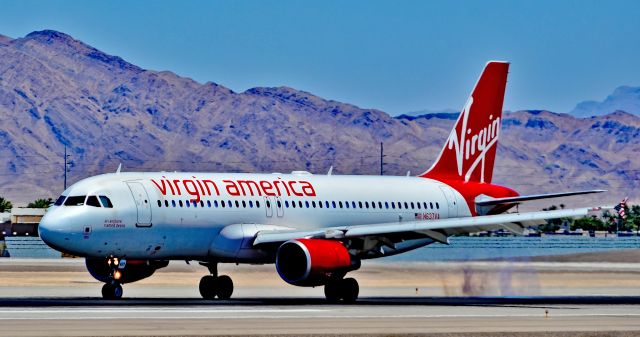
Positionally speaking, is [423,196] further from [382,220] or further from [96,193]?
[96,193]

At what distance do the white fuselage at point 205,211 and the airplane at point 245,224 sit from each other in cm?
4

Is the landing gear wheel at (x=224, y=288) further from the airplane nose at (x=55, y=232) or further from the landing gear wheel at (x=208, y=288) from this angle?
the airplane nose at (x=55, y=232)

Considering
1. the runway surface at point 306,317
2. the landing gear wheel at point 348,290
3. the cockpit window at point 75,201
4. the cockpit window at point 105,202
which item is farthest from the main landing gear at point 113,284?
the landing gear wheel at point 348,290

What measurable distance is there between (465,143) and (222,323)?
84.4 ft

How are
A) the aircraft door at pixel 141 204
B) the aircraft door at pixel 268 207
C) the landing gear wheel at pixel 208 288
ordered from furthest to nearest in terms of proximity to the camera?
the landing gear wheel at pixel 208 288, the aircraft door at pixel 268 207, the aircraft door at pixel 141 204

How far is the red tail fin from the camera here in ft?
204

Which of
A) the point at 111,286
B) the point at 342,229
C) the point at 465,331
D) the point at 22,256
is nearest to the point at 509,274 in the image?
the point at 342,229

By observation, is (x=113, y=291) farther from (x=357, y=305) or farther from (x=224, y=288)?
(x=357, y=305)

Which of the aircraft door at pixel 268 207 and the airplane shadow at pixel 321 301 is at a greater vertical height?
the aircraft door at pixel 268 207

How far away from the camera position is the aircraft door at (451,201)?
60.6 meters

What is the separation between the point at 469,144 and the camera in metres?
62.4

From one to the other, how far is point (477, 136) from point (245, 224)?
13765mm

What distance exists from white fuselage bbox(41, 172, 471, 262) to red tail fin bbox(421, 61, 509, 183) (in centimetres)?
333

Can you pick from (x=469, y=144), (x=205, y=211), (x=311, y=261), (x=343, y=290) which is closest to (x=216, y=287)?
(x=205, y=211)
